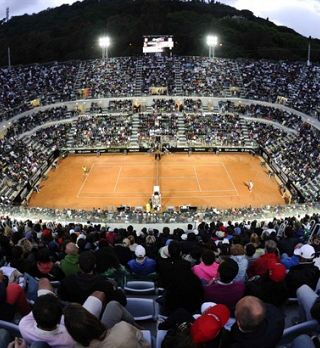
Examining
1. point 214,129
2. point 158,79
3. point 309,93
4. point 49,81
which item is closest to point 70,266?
point 214,129

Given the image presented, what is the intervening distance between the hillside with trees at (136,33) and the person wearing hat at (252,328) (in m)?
79.1

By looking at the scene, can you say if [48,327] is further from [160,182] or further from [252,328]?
[160,182]

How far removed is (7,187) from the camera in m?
39.7

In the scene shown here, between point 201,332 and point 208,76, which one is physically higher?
point 208,76

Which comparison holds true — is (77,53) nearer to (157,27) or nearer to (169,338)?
(157,27)

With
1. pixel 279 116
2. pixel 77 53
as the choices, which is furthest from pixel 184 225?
pixel 77 53

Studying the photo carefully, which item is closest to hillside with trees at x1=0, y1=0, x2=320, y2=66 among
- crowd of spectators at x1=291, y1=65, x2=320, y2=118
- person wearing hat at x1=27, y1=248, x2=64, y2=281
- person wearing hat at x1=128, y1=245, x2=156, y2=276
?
crowd of spectators at x1=291, y1=65, x2=320, y2=118

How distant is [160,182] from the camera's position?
4447 centimetres

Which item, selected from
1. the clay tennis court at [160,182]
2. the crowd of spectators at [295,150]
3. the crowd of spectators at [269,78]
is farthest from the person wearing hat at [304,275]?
the crowd of spectators at [269,78]

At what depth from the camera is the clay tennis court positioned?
39.8 metres

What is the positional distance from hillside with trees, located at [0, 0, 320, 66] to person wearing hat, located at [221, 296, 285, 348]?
79106 millimetres

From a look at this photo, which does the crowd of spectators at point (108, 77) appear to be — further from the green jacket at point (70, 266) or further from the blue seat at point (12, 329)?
the blue seat at point (12, 329)

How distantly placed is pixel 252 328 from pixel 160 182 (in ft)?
128

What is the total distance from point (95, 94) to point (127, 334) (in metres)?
57.7
